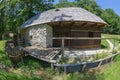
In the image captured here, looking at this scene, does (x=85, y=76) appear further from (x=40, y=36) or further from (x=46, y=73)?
(x=40, y=36)

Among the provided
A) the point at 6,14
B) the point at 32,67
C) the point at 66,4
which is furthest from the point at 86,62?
the point at 66,4

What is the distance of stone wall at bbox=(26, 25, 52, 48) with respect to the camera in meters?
20.4

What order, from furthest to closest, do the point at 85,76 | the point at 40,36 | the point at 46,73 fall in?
the point at 40,36 < the point at 46,73 < the point at 85,76

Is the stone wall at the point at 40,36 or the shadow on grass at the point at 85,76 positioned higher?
the stone wall at the point at 40,36

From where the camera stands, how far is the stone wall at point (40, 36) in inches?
805

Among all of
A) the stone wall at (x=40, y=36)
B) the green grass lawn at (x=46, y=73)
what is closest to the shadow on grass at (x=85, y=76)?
the green grass lawn at (x=46, y=73)

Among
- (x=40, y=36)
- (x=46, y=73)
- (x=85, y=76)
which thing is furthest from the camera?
(x=40, y=36)

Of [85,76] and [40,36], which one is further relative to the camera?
[40,36]

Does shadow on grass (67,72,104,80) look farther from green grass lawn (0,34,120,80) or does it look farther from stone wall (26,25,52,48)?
stone wall (26,25,52,48)

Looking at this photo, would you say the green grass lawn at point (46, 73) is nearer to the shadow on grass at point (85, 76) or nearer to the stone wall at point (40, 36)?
the shadow on grass at point (85, 76)

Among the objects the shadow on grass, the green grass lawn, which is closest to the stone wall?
the green grass lawn

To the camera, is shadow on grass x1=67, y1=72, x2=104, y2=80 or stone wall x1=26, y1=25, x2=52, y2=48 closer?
shadow on grass x1=67, y1=72, x2=104, y2=80

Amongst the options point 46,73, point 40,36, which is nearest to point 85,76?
point 46,73

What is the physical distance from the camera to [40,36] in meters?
21.2
